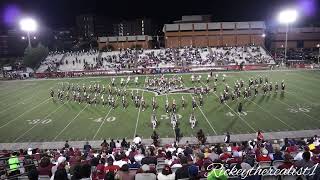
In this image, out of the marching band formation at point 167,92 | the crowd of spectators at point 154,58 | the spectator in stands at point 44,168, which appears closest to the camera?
the spectator in stands at point 44,168

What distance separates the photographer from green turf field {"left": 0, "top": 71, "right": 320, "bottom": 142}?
20172 mm

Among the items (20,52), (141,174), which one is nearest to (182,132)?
(141,174)

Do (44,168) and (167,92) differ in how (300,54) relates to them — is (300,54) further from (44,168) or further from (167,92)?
(44,168)

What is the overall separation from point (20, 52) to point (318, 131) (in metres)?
103

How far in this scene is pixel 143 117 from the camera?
2359cm

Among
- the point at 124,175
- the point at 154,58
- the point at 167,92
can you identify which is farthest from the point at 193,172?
the point at 154,58

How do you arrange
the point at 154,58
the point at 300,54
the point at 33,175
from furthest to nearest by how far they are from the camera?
1. the point at 300,54
2. the point at 154,58
3. the point at 33,175

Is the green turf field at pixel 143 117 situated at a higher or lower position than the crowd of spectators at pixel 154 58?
lower

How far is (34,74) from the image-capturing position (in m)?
54.4

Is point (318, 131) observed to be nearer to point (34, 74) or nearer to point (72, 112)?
point (72, 112)

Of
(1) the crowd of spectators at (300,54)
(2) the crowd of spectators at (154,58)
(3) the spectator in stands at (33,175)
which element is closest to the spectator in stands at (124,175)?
(3) the spectator in stands at (33,175)

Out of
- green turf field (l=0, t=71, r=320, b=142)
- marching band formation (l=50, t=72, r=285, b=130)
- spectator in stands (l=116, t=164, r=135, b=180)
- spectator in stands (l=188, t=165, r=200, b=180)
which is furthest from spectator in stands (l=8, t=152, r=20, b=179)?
marching band formation (l=50, t=72, r=285, b=130)

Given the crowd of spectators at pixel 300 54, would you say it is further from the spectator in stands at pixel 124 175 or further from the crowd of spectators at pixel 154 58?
the spectator in stands at pixel 124 175

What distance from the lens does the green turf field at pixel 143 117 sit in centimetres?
2017
